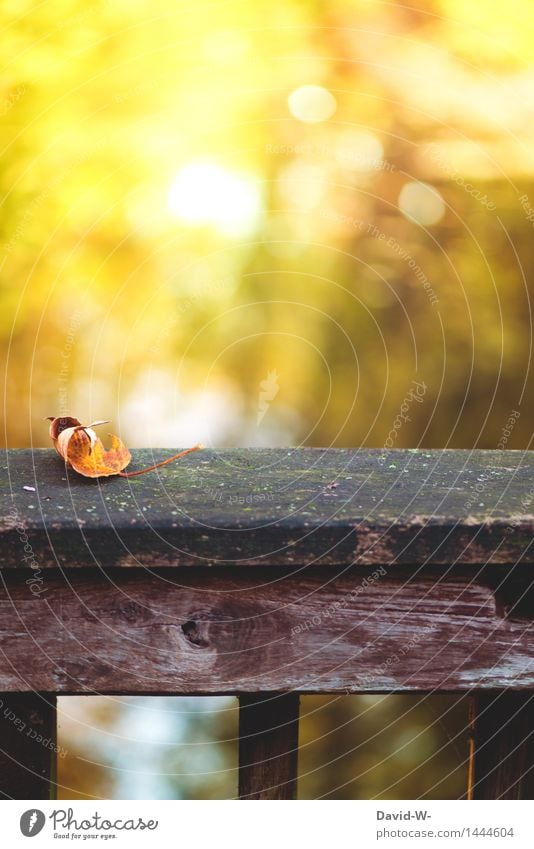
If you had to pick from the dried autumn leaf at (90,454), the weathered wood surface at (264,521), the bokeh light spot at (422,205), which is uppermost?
the bokeh light spot at (422,205)

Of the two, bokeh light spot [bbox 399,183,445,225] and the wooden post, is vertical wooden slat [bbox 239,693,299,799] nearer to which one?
the wooden post

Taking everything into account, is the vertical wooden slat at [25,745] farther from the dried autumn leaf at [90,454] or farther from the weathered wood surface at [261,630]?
the dried autumn leaf at [90,454]

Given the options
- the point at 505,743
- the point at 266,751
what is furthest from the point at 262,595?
the point at 505,743

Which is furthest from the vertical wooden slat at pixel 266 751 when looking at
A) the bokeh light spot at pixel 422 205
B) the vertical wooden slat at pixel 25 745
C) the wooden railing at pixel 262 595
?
→ the bokeh light spot at pixel 422 205

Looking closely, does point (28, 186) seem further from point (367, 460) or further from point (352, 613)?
point (352, 613)

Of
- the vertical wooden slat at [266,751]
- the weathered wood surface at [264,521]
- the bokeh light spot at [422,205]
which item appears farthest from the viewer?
the bokeh light spot at [422,205]

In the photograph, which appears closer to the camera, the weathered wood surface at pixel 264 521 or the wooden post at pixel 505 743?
the weathered wood surface at pixel 264 521

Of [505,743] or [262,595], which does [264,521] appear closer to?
[262,595]
